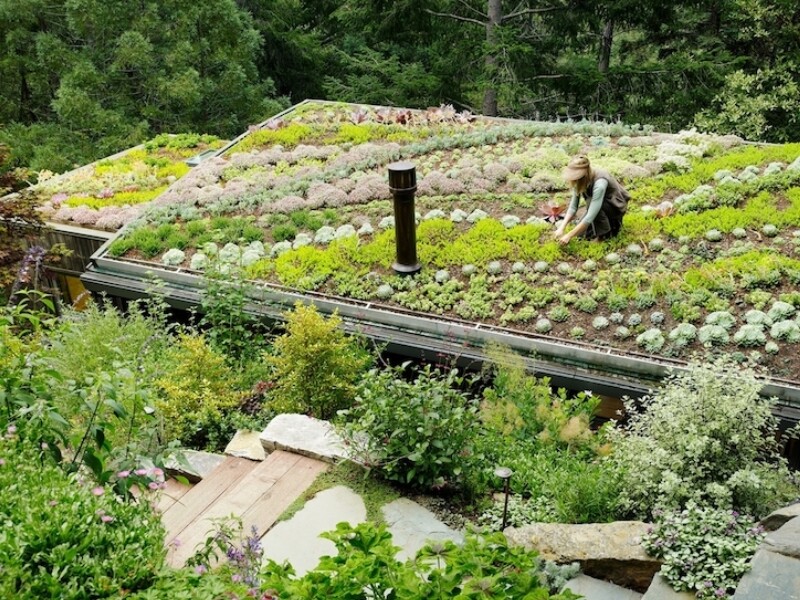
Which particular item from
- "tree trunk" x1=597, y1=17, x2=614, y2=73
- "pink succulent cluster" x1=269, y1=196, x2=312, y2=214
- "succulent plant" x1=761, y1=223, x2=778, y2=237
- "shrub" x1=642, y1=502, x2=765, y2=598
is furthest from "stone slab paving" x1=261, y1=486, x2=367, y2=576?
"tree trunk" x1=597, y1=17, x2=614, y2=73

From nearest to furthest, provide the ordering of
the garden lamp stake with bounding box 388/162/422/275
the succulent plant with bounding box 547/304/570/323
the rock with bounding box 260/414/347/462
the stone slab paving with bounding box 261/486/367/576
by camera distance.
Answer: the stone slab paving with bounding box 261/486/367/576 → the rock with bounding box 260/414/347/462 → the succulent plant with bounding box 547/304/570/323 → the garden lamp stake with bounding box 388/162/422/275

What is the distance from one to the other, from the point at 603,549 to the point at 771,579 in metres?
0.72

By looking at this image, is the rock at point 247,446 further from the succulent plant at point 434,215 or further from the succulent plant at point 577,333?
the succulent plant at point 434,215

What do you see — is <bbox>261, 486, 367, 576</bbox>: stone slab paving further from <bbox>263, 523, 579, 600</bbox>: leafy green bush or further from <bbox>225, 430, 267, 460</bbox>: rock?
<bbox>263, 523, 579, 600</bbox>: leafy green bush

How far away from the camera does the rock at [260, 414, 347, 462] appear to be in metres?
4.32

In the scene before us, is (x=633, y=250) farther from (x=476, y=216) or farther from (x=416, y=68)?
(x=416, y=68)

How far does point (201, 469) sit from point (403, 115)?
7078 mm

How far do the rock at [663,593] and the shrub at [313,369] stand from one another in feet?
7.76

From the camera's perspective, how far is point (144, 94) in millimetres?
15109

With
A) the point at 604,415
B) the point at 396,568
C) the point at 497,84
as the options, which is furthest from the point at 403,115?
the point at 396,568

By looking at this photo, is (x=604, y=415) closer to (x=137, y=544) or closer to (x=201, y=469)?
(x=201, y=469)

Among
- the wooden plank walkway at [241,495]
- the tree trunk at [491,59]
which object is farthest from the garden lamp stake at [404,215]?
the tree trunk at [491,59]

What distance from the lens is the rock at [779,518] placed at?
128 inches

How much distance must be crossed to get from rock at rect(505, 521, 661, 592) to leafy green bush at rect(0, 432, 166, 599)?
1672mm
